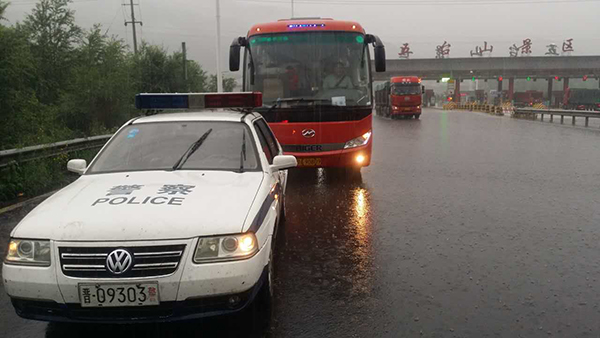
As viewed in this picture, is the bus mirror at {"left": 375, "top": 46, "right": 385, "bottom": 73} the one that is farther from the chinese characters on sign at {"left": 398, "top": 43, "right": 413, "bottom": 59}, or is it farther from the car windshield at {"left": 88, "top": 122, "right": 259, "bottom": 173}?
the chinese characters on sign at {"left": 398, "top": 43, "right": 413, "bottom": 59}

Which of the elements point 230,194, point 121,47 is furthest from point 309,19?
point 121,47

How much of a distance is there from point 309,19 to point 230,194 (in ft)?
25.8

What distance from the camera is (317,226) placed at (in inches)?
263

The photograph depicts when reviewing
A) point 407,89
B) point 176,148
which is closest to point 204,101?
point 176,148

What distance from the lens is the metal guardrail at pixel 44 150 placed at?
8.57m

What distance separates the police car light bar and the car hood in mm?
1392

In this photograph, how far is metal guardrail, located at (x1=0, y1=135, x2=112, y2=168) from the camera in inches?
337

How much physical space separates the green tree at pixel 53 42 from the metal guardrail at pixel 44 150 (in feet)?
36.8

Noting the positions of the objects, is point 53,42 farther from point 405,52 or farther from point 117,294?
point 405,52

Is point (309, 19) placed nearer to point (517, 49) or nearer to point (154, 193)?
point (154, 193)

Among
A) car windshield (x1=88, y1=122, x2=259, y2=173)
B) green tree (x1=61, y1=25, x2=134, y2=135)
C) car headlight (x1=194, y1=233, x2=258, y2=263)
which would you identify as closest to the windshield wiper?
car windshield (x1=88, y1=122, x2=259, y2=173)

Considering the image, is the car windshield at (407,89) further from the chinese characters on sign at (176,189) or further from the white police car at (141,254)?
the chinese characters on sign at (176,189)

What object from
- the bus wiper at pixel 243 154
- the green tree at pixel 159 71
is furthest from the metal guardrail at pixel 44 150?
the green tree at pixel 159 71

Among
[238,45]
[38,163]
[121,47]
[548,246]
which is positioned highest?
[121,47]
